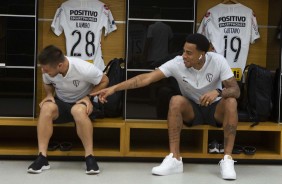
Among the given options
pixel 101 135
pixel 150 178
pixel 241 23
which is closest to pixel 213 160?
pixel 150 178

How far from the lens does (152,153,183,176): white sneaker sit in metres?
3.06

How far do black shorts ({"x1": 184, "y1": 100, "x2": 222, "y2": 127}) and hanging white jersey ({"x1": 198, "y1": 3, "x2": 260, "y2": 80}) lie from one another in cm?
89

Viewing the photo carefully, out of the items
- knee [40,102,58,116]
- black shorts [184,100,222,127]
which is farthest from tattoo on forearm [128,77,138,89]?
knee [40,102,58,116]

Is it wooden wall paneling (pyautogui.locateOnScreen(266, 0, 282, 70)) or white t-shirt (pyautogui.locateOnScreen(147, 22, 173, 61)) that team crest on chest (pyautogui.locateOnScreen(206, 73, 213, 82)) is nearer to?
white t-shirt (pyautogui.locateOnScreen(147, 22, 173, 61))

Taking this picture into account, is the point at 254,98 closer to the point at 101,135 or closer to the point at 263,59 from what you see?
the point at 263,59

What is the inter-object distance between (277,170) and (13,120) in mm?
2085

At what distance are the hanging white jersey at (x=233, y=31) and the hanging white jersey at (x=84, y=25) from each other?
93 cm

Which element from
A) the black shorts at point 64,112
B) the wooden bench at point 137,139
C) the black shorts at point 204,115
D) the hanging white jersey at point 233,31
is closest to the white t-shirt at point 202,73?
the black shorts at point 204,115

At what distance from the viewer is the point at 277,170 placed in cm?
336

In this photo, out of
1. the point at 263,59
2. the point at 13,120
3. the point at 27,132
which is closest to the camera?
the point at 13,120

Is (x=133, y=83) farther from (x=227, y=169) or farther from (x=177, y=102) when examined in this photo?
(x=227, y=169)

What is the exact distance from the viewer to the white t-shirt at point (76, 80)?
3.19 m

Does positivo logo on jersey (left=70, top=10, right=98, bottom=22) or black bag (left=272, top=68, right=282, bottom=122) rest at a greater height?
positivo logo on jersey (left=70, top=10, right=98, bottom=22)

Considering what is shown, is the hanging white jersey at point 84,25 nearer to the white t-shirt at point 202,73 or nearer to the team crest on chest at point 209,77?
the white t-shirt at point 202,73
